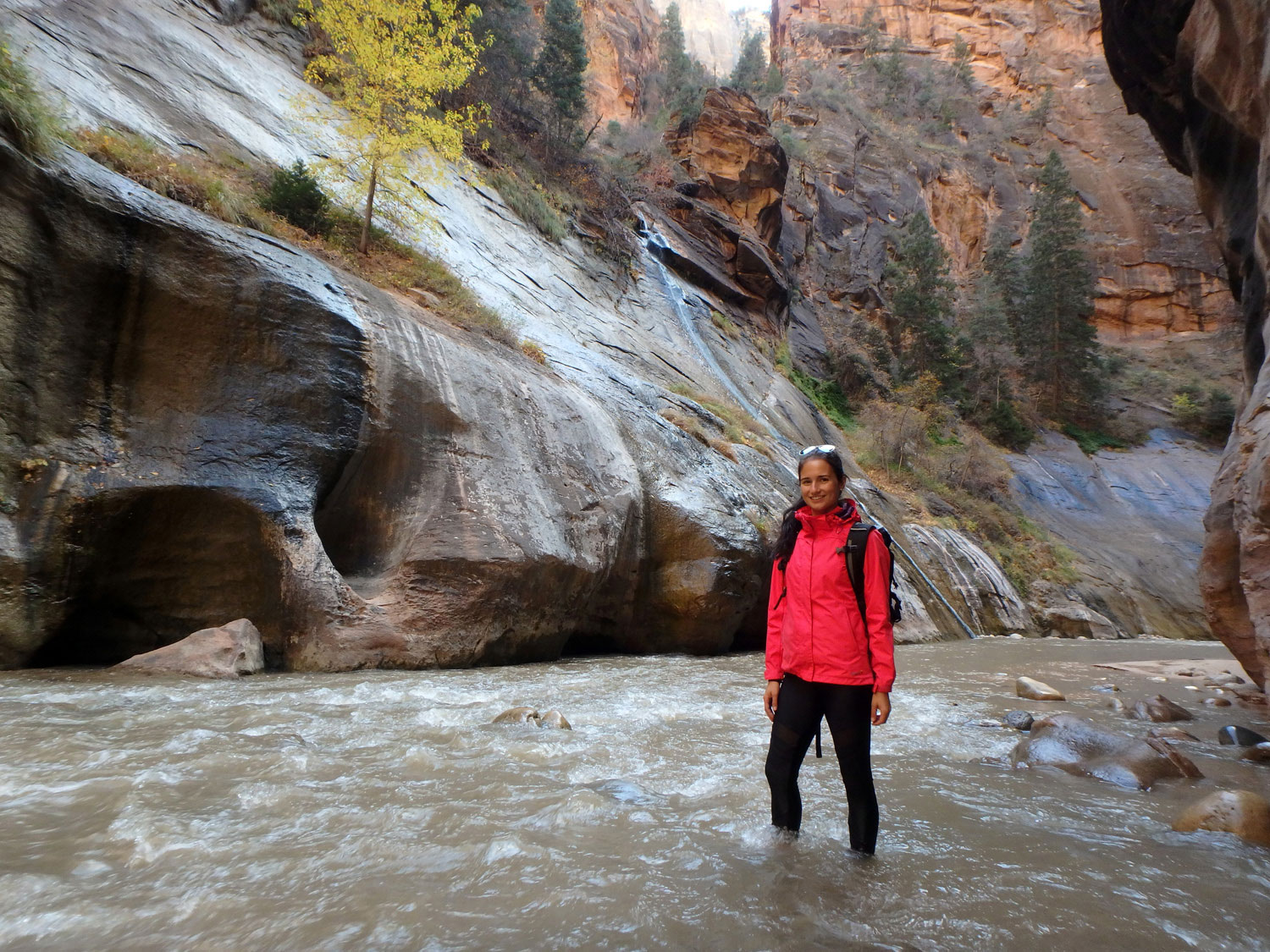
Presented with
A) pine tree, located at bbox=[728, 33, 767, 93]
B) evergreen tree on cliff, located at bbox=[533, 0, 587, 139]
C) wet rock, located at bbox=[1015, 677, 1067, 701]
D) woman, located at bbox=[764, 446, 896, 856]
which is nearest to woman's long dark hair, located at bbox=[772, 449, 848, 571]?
woman, located at bbox=[764, 446, 896, 856]

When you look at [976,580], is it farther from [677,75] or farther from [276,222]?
[677,75]

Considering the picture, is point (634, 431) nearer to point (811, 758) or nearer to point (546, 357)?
point (546, 357)

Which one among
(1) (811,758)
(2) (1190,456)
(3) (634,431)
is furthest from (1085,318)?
(1) (811,758)

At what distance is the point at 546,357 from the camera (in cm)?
1121

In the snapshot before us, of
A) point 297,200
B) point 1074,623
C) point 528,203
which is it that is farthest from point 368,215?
point 1074,623

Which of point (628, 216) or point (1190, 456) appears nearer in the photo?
point (628, 216)

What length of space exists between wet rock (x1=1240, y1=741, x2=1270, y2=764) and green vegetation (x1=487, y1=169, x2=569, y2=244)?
53.9 ft

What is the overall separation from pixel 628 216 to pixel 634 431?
43.5 ft

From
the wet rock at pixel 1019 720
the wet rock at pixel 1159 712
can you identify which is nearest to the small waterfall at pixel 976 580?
the wet rock at pixel 1159 712

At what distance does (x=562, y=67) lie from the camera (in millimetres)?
23719

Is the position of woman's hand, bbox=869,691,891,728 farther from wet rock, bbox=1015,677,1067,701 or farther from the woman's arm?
wet rock, bbox=1015,677,1067,701

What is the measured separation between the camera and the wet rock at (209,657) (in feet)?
18.3

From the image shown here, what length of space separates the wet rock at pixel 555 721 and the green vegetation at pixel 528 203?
14928mm

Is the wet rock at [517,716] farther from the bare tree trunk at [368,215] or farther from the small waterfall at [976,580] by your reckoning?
→ the small waterfall at [976,580]
